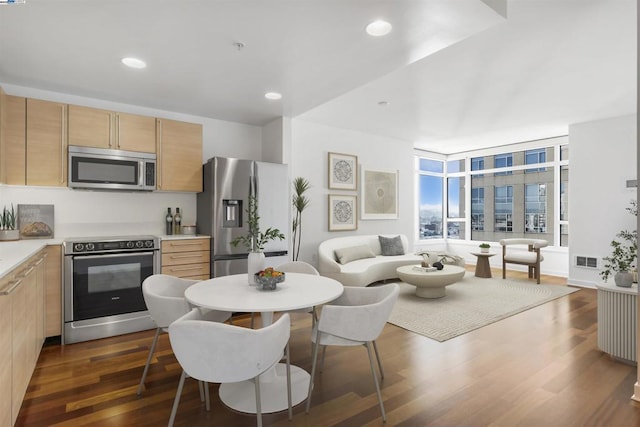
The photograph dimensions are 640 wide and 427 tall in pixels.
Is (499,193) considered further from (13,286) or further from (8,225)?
(8,225)

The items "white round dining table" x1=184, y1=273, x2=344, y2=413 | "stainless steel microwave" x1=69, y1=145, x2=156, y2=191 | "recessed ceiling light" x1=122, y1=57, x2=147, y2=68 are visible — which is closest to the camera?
"white round dining table" x1=184, y1=273, x2=344, y2=413

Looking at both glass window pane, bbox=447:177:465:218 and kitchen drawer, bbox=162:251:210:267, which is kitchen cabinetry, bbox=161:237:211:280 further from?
glass window pane, bbox=447:177:465:218

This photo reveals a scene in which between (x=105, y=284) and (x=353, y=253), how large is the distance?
11.5 feet

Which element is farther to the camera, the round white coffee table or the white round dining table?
the round white coffee table

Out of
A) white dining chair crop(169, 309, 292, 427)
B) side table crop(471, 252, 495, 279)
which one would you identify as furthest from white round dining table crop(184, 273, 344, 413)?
side table crop(471, 252, 495, 279)

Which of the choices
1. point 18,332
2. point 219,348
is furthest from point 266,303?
point 18,332

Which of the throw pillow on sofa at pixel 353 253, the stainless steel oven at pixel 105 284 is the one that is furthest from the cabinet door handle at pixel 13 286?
the throw pillow on sofa at pixel 353 253

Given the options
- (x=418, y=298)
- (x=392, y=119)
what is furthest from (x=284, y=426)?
(x=392, y=119)

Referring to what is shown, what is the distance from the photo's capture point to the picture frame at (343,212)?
591cm

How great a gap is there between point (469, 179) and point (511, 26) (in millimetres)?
6100

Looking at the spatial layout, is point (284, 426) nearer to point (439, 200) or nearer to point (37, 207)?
point (37, 207)

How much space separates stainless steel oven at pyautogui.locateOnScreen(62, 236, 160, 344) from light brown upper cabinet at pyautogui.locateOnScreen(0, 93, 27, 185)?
85 centimetres

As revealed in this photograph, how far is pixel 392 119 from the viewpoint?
5531 mm

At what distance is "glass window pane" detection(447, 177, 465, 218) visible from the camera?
8.56 meters
